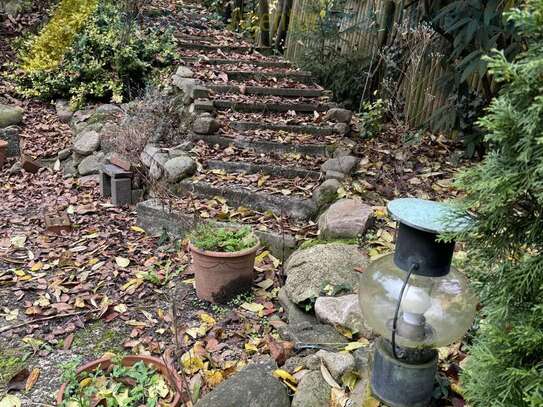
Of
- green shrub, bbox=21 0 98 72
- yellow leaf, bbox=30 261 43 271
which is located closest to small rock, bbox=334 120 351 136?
yellow leaf, bbox=30 261 43 271

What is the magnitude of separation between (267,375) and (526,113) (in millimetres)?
1565

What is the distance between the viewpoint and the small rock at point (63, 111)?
22.9 ft

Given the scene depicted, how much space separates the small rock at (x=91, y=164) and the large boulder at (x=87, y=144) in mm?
94

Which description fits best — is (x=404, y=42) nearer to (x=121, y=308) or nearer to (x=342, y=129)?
(x=342, y=129)

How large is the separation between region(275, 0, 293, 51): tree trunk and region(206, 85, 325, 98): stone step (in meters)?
2.05

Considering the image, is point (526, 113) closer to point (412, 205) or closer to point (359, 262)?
point (412, 205)

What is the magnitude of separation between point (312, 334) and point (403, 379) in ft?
2.90

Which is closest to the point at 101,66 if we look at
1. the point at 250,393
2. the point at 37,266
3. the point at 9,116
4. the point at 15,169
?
the point at 9,116

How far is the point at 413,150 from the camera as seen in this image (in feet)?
16.0

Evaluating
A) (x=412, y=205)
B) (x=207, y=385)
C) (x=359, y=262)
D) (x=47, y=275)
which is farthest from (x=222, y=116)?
(x=412, y=205)

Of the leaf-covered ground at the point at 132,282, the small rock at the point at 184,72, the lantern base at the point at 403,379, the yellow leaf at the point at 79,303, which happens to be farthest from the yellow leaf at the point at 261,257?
the small rock at the point at 184,72

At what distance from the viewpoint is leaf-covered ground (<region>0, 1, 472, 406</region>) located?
9.68 ft

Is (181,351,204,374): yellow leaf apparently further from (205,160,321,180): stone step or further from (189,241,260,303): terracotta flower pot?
(205,160,321,180): stone step

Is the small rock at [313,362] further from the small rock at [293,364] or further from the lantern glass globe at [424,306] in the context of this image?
the lantern glass globe at [424,306]
